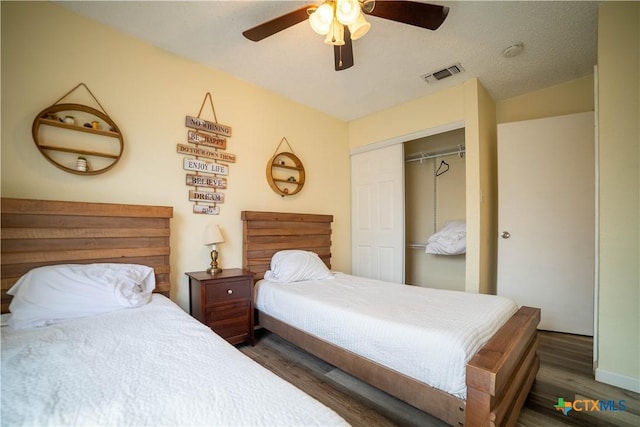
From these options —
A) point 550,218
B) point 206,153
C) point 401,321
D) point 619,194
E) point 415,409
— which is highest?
point 206,153

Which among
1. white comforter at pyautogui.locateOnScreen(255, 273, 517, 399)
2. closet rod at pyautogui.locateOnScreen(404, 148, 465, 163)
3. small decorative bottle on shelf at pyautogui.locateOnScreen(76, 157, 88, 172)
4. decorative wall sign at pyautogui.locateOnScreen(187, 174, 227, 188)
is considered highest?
closet rod at pyautogui.locateOnScreen(404, 148, 465, 163)

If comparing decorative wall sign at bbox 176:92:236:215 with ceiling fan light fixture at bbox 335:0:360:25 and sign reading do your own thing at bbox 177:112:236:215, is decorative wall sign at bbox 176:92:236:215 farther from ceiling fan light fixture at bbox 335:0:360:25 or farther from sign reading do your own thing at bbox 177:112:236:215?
ceiling fan light fixture at bbox 335:0:360:25

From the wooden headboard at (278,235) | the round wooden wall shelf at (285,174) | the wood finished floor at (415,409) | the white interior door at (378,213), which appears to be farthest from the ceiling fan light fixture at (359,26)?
the wood finished floor at (415,409)

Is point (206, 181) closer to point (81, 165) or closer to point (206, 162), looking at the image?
point (206, 162)

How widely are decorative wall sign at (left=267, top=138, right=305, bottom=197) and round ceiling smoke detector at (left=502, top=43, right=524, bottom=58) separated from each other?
88.8 inches

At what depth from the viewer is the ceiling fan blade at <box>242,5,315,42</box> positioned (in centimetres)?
168

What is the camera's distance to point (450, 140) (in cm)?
379

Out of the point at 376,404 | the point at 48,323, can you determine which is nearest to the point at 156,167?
the point at 48,323

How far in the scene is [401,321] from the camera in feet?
5.04

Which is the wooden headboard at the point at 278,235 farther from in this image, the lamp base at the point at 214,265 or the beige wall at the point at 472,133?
the beige wall at the point at 472,133

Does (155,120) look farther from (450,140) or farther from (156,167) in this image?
(450,140)

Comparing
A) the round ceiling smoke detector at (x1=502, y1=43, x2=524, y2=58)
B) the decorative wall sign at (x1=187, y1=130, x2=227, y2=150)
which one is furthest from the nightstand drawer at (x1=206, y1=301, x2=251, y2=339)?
the round ceiling smoke detector at (x1=502, y1=43, x2=524, y2=58)

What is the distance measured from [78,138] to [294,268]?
1.98 metres

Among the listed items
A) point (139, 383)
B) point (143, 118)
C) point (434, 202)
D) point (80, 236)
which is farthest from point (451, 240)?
point (80, 236)
